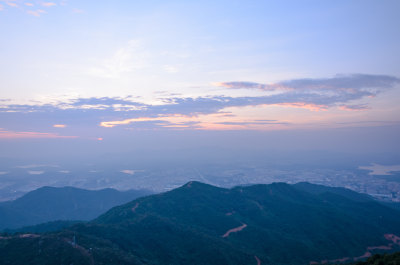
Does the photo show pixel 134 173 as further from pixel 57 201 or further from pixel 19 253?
pixel 19 253

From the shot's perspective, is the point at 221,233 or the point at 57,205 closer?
the point at 221,233

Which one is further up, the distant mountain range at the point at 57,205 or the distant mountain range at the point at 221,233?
the distant mountain range at the point at 221,233

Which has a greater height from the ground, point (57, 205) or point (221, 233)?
point (221, 233)

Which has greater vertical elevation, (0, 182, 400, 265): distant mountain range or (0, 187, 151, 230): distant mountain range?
(0, 182, 400, 265): distant mountain range

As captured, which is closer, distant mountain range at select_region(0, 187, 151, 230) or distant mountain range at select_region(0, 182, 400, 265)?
distant mountain range at select_region(0, 182, 400, 265)
